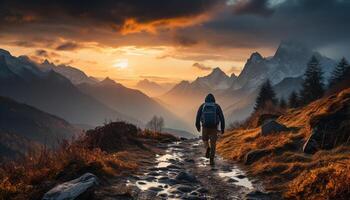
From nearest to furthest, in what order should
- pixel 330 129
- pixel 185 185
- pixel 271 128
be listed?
pixel 185 185
pixel 330 129
pixel 271 128

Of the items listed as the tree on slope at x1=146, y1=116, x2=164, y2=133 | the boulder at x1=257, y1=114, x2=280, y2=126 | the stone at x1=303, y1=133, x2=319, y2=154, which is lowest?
the stone at x1=303, y1=133, x2=319, y2=154

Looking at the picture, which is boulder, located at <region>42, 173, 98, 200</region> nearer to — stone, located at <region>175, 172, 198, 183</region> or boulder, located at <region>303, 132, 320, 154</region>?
stone, located at <region>175, 172, 198, 183</region>

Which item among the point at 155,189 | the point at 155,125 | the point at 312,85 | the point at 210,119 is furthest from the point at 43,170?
the point at 312,85

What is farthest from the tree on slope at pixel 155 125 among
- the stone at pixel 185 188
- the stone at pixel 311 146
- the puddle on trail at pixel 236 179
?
the stone at pixel 185 188

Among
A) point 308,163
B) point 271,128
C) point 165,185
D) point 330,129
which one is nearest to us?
point 165,185

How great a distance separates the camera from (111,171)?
48.4 feet

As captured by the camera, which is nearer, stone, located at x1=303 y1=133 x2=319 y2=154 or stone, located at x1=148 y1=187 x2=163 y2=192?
stone, located at x1=148 y1=187 x2=163 y2=192

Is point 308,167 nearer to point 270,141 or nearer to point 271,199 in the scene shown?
point 271,199

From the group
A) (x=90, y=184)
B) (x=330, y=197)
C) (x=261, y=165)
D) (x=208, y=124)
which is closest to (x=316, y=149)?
(x=261, y=165)

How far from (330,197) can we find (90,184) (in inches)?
240

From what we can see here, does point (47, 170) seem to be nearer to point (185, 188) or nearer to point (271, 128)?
point (185, 188)

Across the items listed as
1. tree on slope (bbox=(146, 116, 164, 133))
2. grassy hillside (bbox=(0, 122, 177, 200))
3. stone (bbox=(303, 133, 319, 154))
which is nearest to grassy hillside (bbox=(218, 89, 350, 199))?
stone (bbox=(303, 133, 319, 154))

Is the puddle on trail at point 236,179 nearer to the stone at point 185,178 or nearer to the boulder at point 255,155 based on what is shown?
the stone at point 185,178

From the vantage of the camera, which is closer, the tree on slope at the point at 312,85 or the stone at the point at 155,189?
the stone at the point at 155,189
